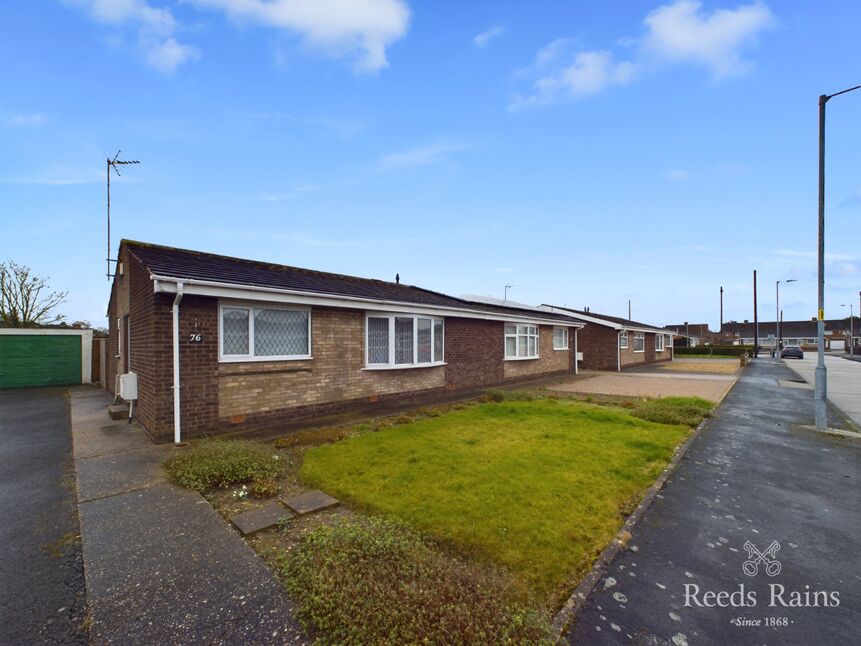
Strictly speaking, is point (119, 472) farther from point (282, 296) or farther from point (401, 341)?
point (401, 341)

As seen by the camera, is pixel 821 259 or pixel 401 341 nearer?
pixel 821 259

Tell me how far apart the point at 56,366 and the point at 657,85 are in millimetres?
22991

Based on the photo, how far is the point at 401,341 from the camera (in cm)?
1059

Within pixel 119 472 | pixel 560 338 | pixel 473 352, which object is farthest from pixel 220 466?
pixel 560 338

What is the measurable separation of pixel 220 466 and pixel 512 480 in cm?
365

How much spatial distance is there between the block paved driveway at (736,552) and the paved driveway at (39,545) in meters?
3.30

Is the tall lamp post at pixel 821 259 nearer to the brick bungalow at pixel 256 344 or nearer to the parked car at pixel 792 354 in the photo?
the brick bungalow at pixel 256 344

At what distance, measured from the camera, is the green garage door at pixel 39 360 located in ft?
46.5

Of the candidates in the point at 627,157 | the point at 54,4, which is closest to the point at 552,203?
the point at 627,157

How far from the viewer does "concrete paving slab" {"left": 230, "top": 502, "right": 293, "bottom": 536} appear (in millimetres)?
3594

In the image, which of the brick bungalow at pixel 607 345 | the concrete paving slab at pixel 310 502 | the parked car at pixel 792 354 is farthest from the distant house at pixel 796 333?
the concrete paving slab at pixel 310 502

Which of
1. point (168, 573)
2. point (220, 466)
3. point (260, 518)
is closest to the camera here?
point (168, 573)

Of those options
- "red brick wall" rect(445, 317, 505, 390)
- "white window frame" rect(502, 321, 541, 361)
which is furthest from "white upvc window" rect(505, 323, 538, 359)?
"red brick wall" rect(445, 317, 505, 390)

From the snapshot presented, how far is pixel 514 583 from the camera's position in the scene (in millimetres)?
2803
